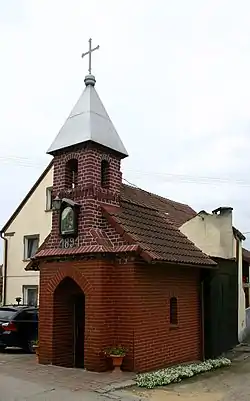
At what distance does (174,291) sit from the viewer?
13.2m

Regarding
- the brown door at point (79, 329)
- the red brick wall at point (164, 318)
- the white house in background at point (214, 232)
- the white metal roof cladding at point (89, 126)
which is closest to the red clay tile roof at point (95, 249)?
the red brick wall at point (164, 318)

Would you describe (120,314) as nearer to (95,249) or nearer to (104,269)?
(104,269)

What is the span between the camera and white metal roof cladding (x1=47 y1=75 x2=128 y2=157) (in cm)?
1281

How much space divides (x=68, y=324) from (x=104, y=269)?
2.25m

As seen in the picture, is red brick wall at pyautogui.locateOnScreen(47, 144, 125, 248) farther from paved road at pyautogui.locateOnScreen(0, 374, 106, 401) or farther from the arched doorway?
paved road at pyautogui.locateOnScreen(0, 374, 106, 401)

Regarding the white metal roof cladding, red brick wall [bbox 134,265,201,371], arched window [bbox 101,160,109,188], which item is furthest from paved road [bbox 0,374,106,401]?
the white metal roof cladding

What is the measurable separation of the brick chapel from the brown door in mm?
26

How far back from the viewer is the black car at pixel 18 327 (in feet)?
50.5

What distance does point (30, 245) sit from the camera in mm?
24625

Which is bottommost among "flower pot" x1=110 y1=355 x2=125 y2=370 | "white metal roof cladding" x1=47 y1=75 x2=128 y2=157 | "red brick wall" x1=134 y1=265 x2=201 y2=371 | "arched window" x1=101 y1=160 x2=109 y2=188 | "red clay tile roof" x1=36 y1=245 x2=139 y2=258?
"flower pot" x1=110 y1=355 x2=125 y2=370

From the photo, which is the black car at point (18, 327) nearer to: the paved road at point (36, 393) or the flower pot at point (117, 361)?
the paved road at point (36, 393)

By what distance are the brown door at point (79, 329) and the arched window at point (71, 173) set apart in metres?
2.94

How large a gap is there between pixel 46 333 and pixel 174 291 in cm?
347

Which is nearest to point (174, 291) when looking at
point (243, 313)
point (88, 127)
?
point (88, 127)
